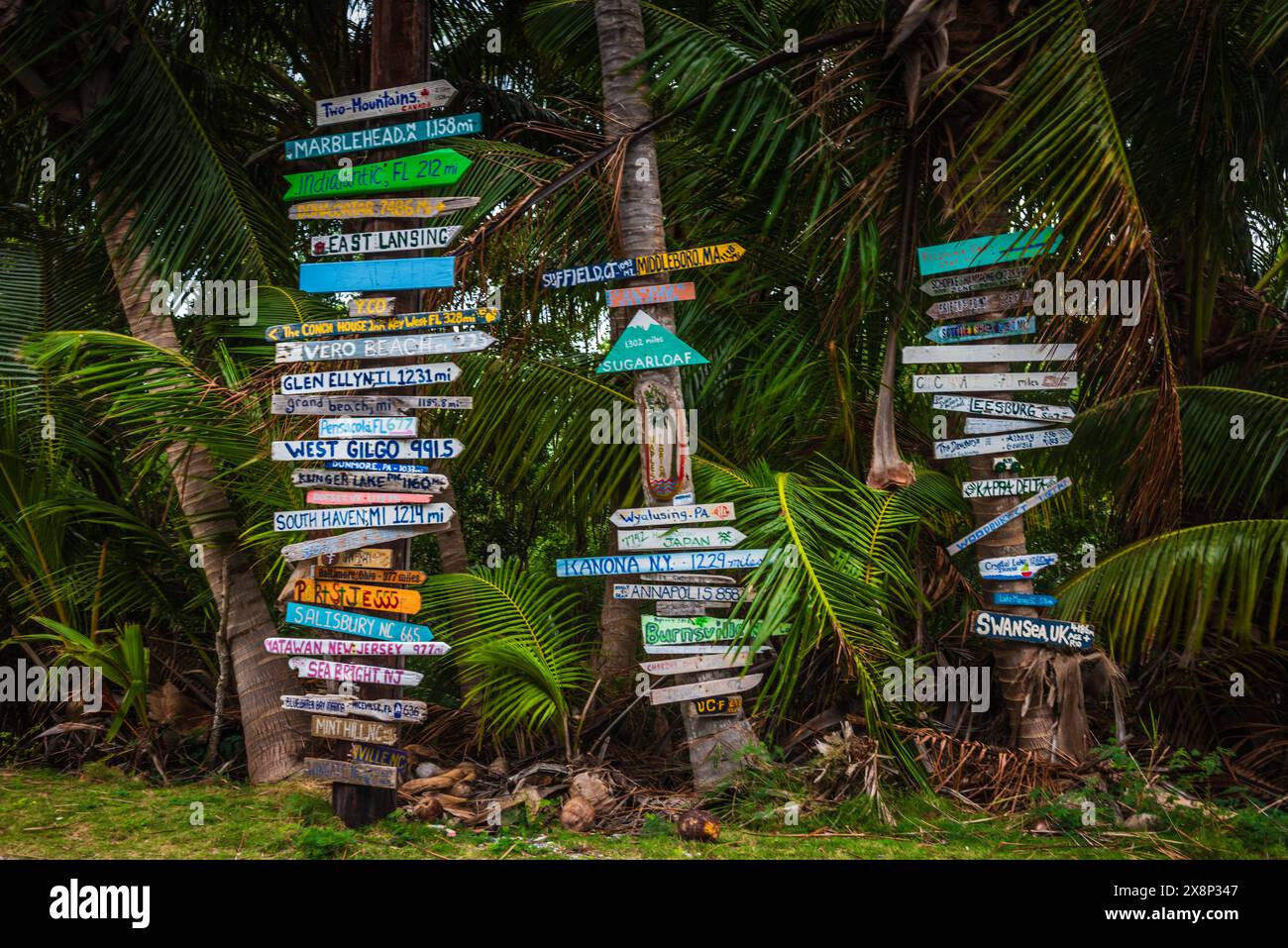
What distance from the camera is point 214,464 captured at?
554cm

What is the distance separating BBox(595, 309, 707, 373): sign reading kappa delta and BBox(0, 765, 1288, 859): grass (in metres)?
1.98

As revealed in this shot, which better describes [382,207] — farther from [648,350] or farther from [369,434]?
[648,350]

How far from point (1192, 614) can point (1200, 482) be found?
1.00 meters

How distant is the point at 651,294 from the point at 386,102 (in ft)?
4.63

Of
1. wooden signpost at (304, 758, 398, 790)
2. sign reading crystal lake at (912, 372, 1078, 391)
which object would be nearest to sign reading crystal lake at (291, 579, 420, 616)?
wooden signpost at (304, 758, 398, 790)

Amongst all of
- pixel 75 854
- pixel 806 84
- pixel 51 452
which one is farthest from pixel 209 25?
pixel 75 854

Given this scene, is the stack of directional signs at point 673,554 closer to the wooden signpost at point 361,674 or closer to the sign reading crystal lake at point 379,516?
the sign reading crystal lake at point 379,516

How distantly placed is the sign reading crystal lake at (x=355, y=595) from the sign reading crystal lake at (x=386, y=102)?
2.03 meters

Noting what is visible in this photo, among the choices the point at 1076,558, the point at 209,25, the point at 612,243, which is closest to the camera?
the point at 612,243

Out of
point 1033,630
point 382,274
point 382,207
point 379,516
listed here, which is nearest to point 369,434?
point 379,516

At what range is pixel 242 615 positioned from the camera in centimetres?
563

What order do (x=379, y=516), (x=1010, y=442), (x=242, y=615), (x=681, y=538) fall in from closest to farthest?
(x=379, y=516) < (x=681, y=538) < (x=1010, y=442) < (x=242, y=615)

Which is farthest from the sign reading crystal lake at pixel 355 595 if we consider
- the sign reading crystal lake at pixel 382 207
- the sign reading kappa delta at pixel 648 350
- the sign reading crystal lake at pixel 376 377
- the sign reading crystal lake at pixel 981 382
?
the sign reading crystal lake at pixel 981 382
